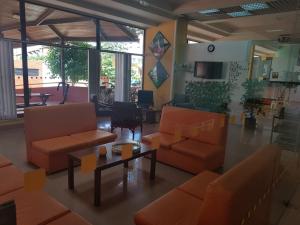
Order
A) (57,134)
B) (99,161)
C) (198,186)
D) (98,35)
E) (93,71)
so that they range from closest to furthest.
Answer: (198,186) → (99,161) → (57,134) → (98,35) → (93,71)

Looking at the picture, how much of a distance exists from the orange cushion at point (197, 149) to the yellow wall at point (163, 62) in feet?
12.4

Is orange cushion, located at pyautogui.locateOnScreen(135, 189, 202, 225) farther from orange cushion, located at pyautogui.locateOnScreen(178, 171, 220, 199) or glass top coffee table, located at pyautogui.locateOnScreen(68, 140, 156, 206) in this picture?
glass top coffee table, located at pyautogui.locateOnScreen(68, 140, 156, 206)

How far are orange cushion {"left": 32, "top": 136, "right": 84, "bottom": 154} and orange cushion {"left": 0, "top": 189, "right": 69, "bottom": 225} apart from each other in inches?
50.3

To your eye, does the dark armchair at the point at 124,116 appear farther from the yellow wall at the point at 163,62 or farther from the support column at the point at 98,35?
the yellow wall at the point at 163,62

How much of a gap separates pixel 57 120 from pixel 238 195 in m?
3.10

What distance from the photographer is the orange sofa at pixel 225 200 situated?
124 cm

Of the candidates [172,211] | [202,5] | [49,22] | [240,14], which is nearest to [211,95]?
[240,14]

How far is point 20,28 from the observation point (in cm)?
501

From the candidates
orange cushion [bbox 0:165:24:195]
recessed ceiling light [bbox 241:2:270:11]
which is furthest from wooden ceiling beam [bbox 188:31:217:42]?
orange cushion [bbox 0:165:24:195]

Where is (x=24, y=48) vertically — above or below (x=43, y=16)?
below

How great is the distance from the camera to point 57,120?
11.9 ft

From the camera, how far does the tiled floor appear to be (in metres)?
2.40

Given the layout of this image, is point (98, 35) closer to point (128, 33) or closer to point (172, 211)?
point (128, 33)

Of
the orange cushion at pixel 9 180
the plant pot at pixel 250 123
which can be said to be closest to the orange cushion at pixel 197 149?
the orange cushion at pixel 9 180
